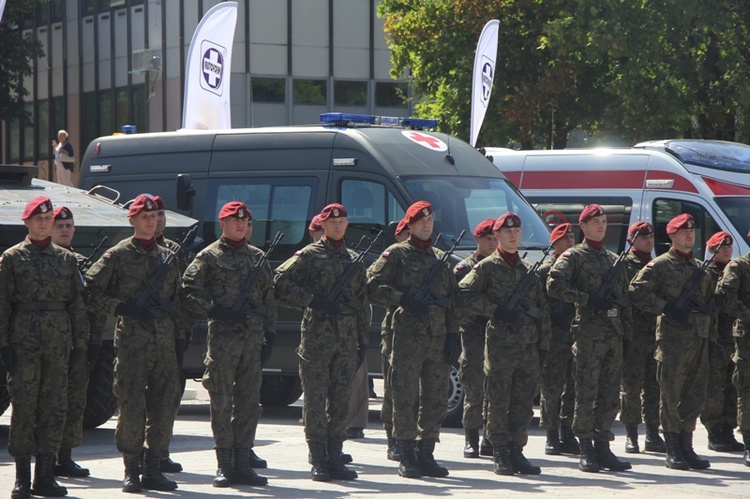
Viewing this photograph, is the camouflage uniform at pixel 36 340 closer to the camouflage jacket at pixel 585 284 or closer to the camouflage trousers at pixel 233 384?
the camouflage trousers at pixel 233 384

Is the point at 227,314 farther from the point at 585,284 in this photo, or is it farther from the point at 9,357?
the point at 585,284

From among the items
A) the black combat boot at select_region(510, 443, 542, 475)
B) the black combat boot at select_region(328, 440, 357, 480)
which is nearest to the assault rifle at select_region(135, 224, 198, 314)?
the black combat boot at select_region(328, 440, 357, 480)

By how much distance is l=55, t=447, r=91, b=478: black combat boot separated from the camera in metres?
9.73

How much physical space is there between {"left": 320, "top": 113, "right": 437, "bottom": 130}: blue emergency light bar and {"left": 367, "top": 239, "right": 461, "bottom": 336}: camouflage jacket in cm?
387

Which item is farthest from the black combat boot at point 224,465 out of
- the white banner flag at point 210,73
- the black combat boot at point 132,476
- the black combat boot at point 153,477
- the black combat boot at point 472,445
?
the white banner flag at point 210,73

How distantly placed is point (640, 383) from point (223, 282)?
3.73 m

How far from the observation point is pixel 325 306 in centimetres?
980

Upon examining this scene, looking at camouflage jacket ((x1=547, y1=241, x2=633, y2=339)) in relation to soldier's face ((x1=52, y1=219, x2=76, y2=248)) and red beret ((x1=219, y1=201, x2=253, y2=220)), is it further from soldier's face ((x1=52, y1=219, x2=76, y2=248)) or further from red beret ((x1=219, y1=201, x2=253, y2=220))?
soldier's face ((x1=52, y1=219, x2=76, y2=248))

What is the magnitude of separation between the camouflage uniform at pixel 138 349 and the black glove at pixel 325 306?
1013 millimetres

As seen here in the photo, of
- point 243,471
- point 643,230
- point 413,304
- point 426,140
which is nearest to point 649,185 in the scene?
point 426,140

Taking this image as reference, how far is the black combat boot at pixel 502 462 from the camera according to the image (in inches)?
389

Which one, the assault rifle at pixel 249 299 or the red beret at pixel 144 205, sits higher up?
the red beret at pixel 144 205

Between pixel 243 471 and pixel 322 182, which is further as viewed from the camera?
pixel 322 182

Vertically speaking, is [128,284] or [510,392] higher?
[128,284]
